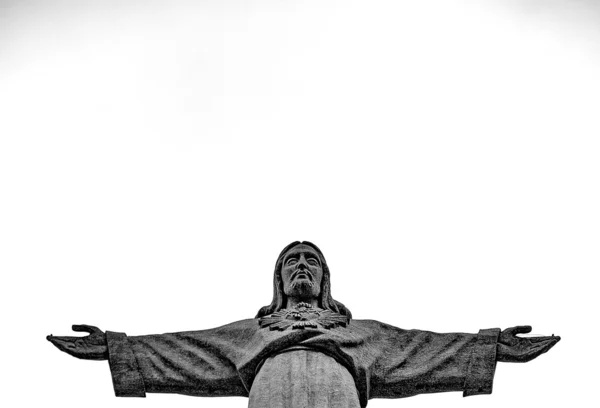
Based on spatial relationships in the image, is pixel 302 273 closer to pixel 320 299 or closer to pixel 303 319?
pixel 320 299

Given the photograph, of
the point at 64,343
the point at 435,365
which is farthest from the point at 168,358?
the point at 435,365

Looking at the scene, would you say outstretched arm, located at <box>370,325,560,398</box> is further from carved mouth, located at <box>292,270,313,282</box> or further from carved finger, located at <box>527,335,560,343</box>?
carved mouth, located at <box>292,270,313,282</box>

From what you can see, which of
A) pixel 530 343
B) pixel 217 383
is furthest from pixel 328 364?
pixel 530 343

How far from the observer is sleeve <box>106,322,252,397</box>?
18234mm

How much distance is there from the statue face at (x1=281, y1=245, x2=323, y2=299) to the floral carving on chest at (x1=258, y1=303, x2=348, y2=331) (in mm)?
276

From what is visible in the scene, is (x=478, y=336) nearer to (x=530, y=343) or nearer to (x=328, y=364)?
(x=530, y=343)

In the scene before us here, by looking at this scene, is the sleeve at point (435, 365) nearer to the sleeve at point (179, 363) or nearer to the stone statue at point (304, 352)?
the stone statue at point (304, 352)

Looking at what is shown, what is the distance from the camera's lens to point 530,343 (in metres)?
18.5

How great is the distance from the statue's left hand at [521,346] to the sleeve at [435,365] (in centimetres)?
13

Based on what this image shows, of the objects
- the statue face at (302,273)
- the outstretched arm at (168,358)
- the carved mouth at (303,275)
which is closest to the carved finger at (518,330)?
the statue face at (302,273)

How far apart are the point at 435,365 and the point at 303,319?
6.60 ft

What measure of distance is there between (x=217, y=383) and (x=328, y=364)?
6.09ft

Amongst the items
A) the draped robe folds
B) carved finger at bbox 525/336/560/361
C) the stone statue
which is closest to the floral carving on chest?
the stone statue

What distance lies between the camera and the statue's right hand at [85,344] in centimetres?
1834
